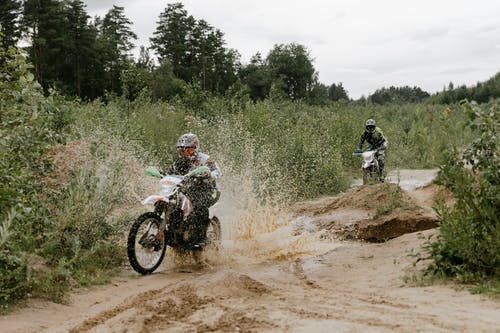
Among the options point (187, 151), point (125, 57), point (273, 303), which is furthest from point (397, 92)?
point (273, 303)

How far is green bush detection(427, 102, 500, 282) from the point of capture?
21.5 feet

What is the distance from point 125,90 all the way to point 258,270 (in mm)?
11043

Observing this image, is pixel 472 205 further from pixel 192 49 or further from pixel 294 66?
pixel 294 66

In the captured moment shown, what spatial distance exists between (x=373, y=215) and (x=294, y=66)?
3806 inches

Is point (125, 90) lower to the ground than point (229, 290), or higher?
higher

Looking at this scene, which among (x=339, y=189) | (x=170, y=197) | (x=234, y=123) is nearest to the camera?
(x=170, y=197)

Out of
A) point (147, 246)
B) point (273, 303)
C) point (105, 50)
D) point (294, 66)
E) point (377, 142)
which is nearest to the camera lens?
point (273, 303)

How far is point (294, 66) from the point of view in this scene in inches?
4166

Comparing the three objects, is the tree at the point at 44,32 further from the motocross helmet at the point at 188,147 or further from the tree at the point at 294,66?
the tree at the point at 294,66

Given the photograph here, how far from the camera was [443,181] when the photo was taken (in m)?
6.92

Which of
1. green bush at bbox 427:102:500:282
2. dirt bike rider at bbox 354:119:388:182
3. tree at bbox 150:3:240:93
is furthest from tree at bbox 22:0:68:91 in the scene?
green bush at bbox 427:102:500:282

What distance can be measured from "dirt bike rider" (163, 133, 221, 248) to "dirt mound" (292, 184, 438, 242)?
3511 mm

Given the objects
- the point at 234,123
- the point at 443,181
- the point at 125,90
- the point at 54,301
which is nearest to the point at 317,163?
the point at 234,123

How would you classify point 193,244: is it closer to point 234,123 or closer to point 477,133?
point 477,133
